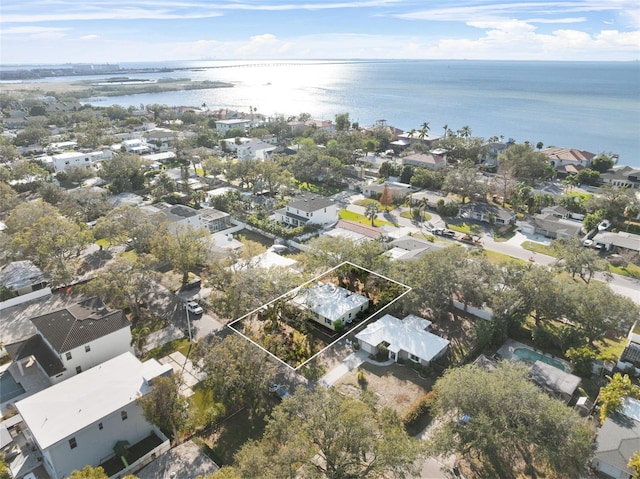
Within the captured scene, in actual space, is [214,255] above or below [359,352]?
above

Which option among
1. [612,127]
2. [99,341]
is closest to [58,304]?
[99,341]

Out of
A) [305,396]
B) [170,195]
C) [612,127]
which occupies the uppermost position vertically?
[305,396]

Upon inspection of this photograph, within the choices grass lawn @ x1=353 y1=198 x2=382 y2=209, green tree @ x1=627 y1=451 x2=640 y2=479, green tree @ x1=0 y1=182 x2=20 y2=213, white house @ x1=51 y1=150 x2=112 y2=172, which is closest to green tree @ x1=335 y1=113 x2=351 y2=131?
grass lawn @ x1=353 y1=198 x2=382 y2=209

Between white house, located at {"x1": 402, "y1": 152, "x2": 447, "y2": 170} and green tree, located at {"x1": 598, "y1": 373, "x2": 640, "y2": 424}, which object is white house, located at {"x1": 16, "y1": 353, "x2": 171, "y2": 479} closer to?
green tree, located at {"x1": 598, "y1": 373, "x2": 640, "y2": 424}

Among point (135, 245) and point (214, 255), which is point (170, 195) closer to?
point (135, 245)

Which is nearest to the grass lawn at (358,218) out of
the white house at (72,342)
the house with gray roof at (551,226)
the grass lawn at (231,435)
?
the house with gray roof at (551,226)

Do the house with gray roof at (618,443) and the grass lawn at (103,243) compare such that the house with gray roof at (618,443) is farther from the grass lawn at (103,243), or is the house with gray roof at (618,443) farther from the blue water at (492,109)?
the blue water at (492,109)

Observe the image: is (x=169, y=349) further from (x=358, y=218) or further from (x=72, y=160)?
(x=72, y=160)

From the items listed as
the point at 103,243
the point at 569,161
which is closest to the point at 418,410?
the point at 103,243
